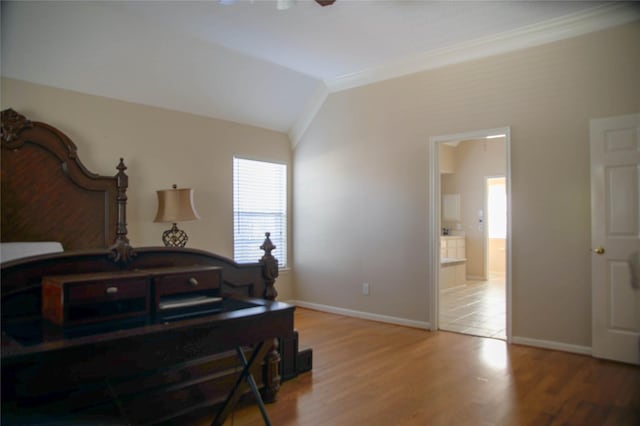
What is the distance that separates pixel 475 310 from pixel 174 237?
152 inches

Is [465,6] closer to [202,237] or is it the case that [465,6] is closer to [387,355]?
[387,355]

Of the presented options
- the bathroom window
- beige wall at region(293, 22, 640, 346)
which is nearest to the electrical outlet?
beige wall at region(293, 22, 640, 346)

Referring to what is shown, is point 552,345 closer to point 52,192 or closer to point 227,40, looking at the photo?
point 227,40

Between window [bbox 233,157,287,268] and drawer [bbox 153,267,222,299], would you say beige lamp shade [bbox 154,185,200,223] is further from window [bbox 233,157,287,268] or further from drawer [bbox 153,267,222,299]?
drawer [bbox 153,267,222,299]

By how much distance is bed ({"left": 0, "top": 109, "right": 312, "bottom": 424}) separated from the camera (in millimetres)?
1754

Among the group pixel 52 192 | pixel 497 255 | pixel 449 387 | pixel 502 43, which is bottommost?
pixel 449 387

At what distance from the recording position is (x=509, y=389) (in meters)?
2.99

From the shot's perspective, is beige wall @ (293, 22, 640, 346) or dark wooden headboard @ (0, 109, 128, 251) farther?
beige wall @ (293, 22, 640, 346)

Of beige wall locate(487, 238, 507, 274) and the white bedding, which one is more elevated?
the white bedding

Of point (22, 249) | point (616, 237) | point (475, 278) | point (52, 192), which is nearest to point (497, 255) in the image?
point (475, 278)

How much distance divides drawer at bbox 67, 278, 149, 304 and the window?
3.51 metres

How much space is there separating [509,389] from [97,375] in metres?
2.69

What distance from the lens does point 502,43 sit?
4.13 meters

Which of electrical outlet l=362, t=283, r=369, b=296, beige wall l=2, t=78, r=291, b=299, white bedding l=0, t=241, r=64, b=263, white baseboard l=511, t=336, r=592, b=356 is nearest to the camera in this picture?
white bedding l=0, t=241, r=64, b=263
